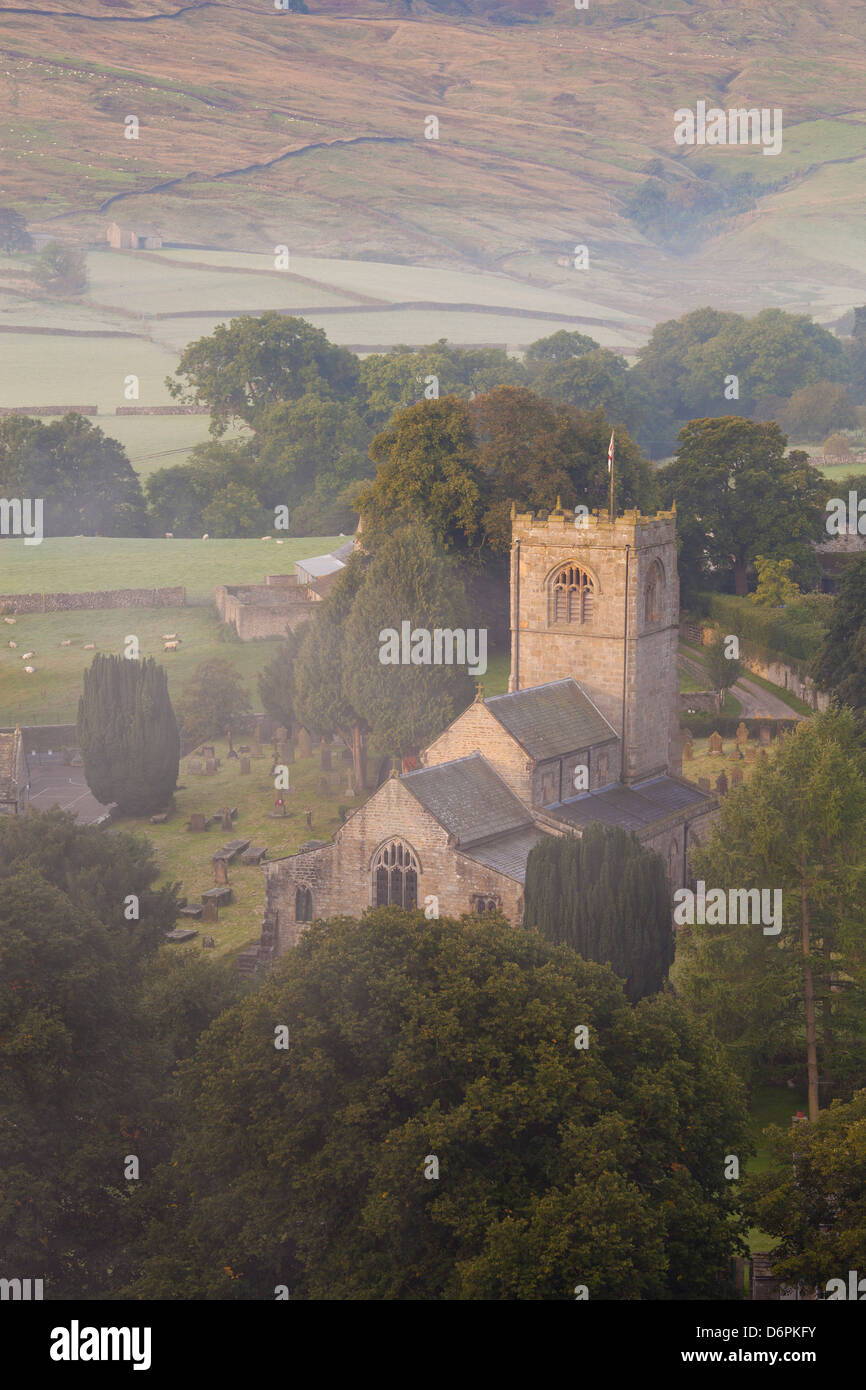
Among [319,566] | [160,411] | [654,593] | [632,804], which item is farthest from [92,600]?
[160,411]

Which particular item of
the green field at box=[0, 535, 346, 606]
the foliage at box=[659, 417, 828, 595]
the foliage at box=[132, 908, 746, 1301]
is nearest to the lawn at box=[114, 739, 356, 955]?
the foliage at box=[132, 908, 746, 1301]

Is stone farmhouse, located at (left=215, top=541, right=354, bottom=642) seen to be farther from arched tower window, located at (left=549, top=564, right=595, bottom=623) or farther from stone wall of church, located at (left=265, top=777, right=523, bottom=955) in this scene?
stone wall of church, located at (left=265, top=777, right=523, bottom=955)

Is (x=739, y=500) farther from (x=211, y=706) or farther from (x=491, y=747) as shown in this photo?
(x=491, y=747)

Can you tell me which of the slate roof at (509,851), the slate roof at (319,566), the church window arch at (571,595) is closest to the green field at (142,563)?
the slate roof at (319,566)

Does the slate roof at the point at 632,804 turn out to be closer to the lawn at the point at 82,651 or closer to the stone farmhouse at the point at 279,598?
the lawn at the point at 82,651

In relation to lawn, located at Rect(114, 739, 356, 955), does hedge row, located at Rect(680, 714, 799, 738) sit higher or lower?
higher

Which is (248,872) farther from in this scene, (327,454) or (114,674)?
(327,454)

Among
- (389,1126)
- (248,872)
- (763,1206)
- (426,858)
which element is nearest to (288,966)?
(389,1126)
